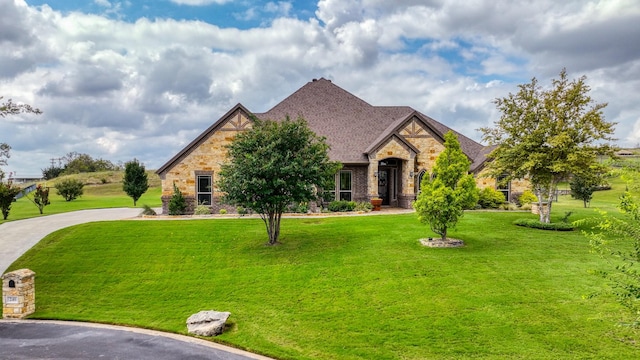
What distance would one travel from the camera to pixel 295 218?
74.3 ft

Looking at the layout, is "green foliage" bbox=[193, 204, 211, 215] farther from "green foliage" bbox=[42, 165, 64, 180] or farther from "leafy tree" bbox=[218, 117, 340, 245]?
"green foliage" bbox=[42, 165, 64, 180]

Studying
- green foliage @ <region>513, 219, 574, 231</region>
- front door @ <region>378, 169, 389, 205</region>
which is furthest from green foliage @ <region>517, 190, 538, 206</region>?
front door @ <region>378, 169, 389, 205</region>

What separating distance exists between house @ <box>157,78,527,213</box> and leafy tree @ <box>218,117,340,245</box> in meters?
8.42

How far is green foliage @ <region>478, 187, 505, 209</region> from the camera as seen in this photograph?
26.4m

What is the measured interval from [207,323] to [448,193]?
973 centimetres

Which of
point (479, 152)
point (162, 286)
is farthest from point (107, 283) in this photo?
point (479, 152)

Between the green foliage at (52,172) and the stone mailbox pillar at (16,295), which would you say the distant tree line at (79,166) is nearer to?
the green foliage at (52,172)

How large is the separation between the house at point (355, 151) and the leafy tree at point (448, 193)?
8902 mm

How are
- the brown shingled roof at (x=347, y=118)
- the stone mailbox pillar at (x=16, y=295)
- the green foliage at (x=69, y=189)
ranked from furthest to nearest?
1. the green foliage at (x=69, y=189)
2. the brown shingled roof at (x=347, y=118)
3. the stone mailbox pillar at (x=16, y=295)

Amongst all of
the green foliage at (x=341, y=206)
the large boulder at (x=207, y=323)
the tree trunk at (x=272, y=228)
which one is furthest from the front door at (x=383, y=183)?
the large boulder at (x=207, y=323)

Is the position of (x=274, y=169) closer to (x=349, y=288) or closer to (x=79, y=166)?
(x=349, y=288)

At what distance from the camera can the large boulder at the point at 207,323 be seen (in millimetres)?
10492

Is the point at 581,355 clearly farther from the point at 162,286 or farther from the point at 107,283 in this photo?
the point at 107,283

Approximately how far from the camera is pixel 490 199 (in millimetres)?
26375
